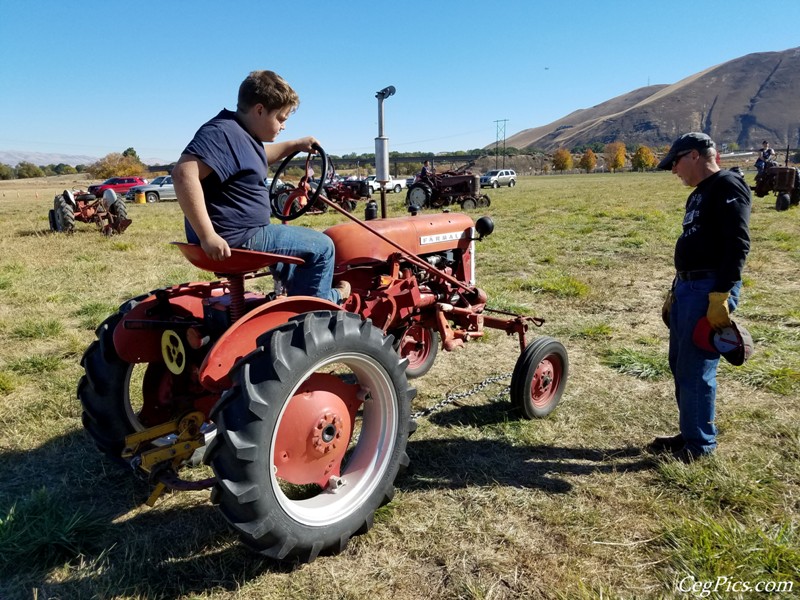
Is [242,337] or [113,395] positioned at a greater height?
[242,337]

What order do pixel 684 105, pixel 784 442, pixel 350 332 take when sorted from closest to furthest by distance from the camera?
pixel 350 332 → pixel 784 442 → pixel 684 105

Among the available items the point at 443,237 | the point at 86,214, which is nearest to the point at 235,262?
the point at 443,237

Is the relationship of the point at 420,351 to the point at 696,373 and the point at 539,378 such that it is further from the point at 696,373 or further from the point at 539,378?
the point at 696,373

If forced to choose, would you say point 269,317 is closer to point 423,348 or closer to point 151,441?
point 151,441

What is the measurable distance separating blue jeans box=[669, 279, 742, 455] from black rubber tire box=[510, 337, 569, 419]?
902 millimetres

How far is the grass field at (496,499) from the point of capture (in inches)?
89.4

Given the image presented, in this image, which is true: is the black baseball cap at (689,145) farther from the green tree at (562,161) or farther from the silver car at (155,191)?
the green tree at (562,161)

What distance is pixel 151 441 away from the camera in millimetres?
2713

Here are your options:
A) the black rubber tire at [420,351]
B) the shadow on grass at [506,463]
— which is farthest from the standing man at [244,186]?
the black rubber tire at [420,351]

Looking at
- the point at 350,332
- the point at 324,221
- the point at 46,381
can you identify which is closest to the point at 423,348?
the point at 350,332

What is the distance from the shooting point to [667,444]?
3.29m

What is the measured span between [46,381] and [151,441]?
2.22m

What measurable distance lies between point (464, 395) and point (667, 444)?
1.38 metres

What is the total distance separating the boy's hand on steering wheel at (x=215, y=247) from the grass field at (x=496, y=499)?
52.3 inches
